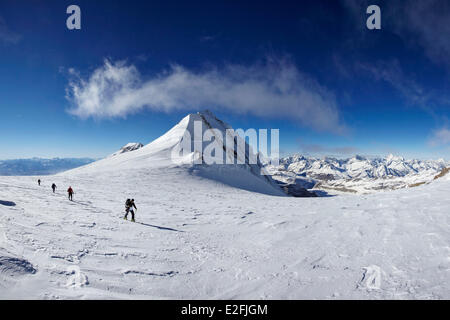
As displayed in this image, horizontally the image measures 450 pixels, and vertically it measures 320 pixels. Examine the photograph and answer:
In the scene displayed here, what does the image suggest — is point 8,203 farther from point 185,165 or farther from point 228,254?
point 185,165

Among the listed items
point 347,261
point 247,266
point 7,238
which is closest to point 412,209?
point 347,261

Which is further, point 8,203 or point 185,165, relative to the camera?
point 185,165

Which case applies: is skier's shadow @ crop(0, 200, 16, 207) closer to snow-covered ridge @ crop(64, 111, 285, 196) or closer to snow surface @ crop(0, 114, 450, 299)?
snow surface @ crop(0, 114, 450, 299)

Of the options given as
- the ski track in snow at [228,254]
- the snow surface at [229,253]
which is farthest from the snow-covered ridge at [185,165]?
the ski track in snow at [228,254]

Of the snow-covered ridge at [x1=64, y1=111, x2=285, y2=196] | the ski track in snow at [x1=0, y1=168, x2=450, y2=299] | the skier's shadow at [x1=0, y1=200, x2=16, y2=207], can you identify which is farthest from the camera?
the snow-covered ridge at [x1=64, y1=111, x2=285, y2=196]

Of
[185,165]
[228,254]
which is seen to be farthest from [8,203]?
[185,165]

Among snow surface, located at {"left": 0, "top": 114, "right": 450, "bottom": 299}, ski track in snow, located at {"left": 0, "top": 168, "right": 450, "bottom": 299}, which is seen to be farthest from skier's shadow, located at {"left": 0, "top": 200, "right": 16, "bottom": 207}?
ski track in snow, located at {"left": 0, "top": 168, "right": 450, "bottom": 299}
